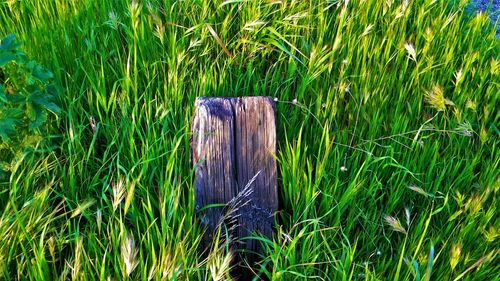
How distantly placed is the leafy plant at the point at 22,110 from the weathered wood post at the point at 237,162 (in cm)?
50

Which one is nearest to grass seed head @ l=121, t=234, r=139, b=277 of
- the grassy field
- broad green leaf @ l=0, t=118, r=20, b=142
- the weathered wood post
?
the grassy field

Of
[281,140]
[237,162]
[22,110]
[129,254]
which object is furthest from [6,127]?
[281,140]

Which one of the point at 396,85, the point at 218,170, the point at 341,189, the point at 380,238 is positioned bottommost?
the point at 380,238

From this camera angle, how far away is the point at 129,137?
1.66 metres

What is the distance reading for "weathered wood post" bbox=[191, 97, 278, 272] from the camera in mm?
1526

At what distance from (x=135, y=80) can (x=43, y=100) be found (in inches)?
13.5

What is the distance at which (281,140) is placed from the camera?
1794 mm

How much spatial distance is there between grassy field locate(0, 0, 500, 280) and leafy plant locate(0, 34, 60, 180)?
3cm

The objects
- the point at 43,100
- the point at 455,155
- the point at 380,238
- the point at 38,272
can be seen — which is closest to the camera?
the point at 38,272

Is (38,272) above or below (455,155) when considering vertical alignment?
below

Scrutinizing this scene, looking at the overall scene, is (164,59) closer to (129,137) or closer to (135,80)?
(135,80)

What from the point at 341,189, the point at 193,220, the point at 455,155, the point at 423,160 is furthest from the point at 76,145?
the point at 455,155

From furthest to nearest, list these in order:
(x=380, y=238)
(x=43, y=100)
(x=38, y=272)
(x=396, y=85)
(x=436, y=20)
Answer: (x=436, y=20), (x=396, y=85), (x=380, y=238), (x=43, y=100), (x=38, y=272)

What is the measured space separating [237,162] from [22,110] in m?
0.70
